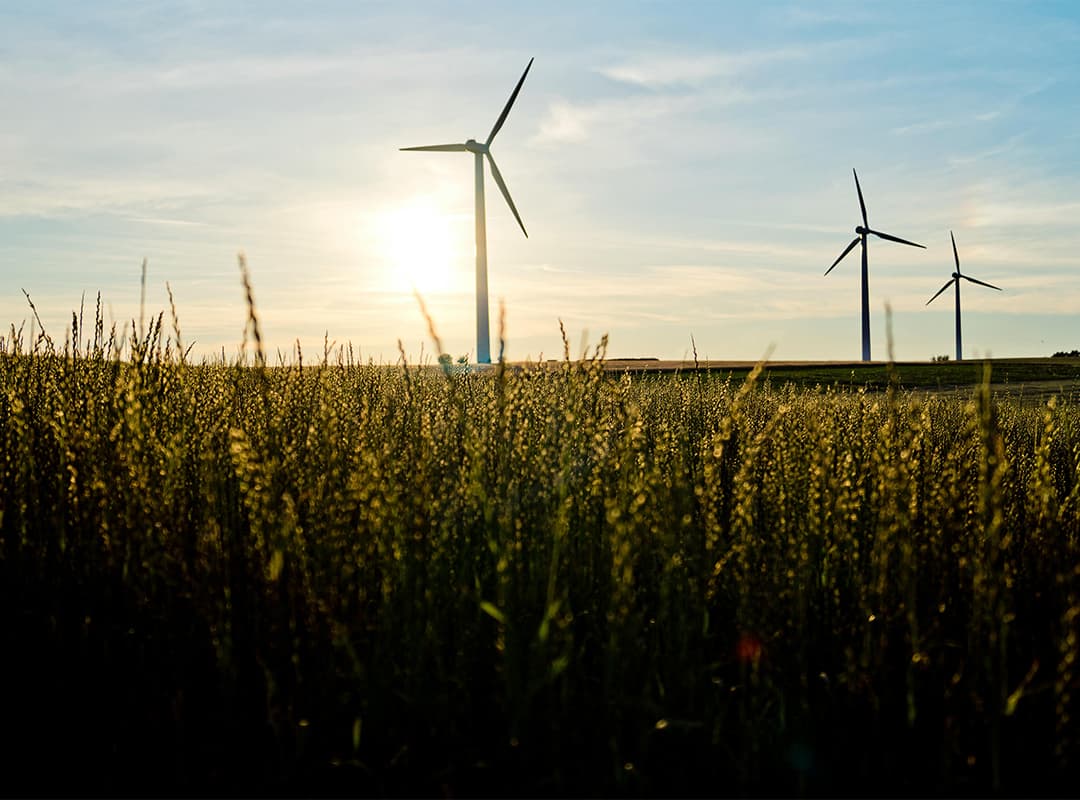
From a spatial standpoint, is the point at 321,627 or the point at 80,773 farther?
the point at 321,627

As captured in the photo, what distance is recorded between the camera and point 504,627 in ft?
8.67

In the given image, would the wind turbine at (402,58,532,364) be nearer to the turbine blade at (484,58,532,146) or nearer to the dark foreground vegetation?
the turbine blade at (484,58,532,146)

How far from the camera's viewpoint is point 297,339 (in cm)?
440

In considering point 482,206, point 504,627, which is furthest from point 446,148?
point 504,627

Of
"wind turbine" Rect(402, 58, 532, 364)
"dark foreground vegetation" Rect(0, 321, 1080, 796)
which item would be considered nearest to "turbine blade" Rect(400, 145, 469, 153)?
"wind turbine" Rect(402, 58, 532, 364)

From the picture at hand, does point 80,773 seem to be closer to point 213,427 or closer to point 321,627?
point 321,627

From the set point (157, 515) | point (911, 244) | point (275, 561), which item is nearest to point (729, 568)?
point (275, 561)

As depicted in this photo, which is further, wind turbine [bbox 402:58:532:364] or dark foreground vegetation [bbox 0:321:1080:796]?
wind turbine [bbox 402:58:532:364]

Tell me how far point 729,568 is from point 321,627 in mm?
1715

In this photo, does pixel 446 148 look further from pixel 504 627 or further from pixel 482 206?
pixel 504 627

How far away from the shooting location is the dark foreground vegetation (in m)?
2.61

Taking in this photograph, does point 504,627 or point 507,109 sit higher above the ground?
point 507,109

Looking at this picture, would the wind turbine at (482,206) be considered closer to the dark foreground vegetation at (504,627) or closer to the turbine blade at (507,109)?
the turbine blade at (507,109)

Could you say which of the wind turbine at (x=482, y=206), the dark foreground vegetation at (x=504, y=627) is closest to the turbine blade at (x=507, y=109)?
the wind turbine at (x=482, y=206)
